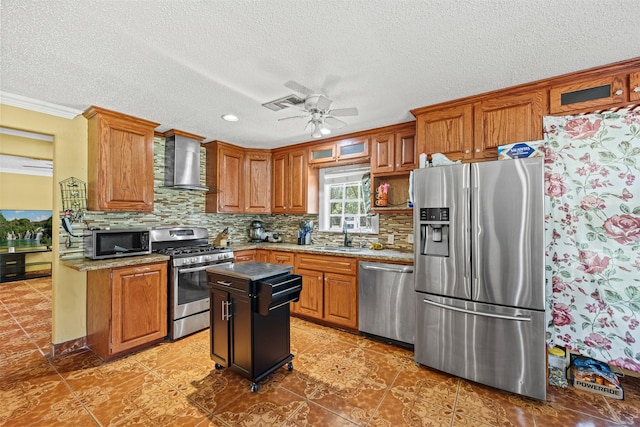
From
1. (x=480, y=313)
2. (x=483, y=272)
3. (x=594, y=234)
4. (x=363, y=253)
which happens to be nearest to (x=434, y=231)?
(x=483, y=272)

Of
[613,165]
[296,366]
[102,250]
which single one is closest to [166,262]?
[102,250]

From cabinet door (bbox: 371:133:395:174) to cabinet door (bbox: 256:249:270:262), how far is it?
1.85 meters

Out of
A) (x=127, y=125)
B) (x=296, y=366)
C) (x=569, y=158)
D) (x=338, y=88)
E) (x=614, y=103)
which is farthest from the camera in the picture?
(x=127, y=125)

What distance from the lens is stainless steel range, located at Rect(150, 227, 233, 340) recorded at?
303 cm

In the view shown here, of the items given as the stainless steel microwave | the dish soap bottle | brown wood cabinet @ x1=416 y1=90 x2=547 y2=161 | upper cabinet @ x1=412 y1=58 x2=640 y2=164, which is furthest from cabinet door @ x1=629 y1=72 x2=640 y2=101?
the stainless steel microwave

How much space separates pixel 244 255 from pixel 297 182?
4.28ft

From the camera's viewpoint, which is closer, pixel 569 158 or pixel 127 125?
pixel 569 158

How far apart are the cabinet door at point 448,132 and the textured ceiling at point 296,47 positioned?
0.17m

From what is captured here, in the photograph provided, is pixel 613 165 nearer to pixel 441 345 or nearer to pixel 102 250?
pixel 441 345

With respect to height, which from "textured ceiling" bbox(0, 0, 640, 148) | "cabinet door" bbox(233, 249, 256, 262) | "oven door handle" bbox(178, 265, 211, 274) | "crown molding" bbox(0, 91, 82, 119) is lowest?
"oven door handle" bbox(178, 265, 211, 274)

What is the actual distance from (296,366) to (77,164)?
2.99 meters

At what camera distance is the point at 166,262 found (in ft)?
9.86

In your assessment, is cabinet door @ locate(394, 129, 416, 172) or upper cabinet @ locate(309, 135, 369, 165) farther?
upper cabinet @ locate(309, 135, 369, 165)

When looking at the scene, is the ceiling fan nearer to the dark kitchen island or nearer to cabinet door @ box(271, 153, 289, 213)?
the dark kitchen island
